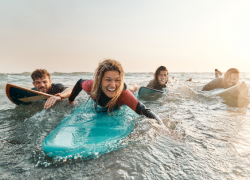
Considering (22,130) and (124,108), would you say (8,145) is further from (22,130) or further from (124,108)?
(124,108)

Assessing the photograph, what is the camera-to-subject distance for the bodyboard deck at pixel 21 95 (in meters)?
4.33

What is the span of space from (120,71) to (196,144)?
175cm

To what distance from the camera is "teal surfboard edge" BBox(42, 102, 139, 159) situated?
6.46 ft

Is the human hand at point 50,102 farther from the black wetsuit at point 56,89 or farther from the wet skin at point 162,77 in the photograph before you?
the wet skin at point 162,77

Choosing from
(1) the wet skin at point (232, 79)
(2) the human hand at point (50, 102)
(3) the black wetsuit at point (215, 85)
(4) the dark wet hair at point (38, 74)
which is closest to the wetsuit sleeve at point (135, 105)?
(2) the human hand at point (50, 102)

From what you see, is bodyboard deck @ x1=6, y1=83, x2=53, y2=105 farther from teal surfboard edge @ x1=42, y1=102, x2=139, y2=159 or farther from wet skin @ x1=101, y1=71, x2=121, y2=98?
wet skin @ x1=101, y1=71, x2=121, y2=98

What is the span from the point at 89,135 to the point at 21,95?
321cm

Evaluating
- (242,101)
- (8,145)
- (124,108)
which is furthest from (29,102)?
(242,101)

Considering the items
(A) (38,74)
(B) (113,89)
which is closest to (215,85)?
(B) (113,89)

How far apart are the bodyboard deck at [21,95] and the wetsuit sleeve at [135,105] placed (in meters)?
2.52

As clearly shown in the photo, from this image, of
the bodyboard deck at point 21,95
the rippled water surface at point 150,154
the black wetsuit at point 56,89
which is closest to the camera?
the rippled water surface at point 150,154

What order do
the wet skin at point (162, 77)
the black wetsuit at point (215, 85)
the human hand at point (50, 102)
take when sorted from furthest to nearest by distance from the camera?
1. the black wetsuit at point (215, 85)
2. the wet skin at point (162, 77)
3. the human hand at point (50, 102)

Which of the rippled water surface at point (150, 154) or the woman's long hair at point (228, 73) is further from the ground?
the woman's long hair at point (228, 73)

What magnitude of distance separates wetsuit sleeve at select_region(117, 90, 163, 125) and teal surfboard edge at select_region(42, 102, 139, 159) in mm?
312
